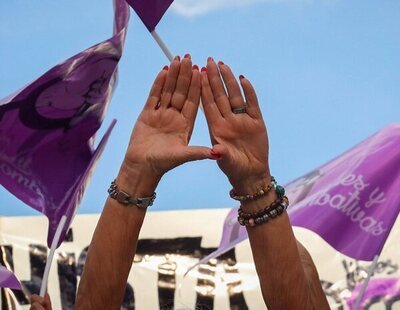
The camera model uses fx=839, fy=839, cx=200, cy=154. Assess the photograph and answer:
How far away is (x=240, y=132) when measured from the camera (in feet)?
→ 6.05

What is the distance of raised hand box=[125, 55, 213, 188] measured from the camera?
1.83 metres

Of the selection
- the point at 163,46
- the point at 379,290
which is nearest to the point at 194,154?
the point at 163,46

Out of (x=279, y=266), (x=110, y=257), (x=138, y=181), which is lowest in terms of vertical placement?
(x=279, y=266)

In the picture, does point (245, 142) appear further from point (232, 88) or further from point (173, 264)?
point (173, 264)

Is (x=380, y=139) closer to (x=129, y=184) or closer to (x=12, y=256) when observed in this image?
(x=129, y=184)

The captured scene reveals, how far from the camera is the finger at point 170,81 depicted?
6.17ft

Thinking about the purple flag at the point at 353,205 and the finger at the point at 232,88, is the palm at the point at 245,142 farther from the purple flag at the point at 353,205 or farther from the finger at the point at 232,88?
the purple flag at the point at 353,205

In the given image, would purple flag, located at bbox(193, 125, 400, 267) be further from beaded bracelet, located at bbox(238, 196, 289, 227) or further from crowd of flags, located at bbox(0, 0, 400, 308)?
beaded bracelet, located at bbox(238, 196, 289, 227)

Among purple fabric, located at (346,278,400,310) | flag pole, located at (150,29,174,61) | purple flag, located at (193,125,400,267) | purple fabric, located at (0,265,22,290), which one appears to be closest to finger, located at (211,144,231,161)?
flag pole, located at (150,29,174,61)

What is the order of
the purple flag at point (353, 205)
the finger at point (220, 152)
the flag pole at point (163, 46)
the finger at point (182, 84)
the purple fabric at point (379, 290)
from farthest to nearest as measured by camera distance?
the purple fabric at point (379, 290) → the purple flag at point (353, 205) → the flag pole at point (163, 46) → the finger at point (182, 84) → the finger at point (220, 152)

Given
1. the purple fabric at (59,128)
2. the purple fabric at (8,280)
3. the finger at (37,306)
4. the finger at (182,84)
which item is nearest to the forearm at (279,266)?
the finger at (182,84)

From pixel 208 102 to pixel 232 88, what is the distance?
6 cm

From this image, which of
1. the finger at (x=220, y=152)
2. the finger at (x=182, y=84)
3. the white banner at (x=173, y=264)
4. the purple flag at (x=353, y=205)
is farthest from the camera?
the white banner at (x=173, y=264)

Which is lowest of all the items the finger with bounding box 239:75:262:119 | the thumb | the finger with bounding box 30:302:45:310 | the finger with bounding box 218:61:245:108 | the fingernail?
the finger with bounding box 30:302:45:310
